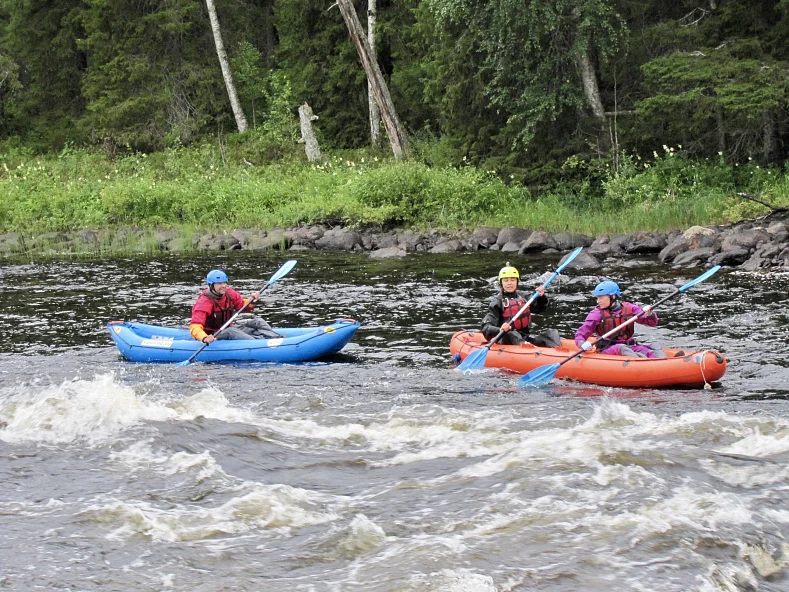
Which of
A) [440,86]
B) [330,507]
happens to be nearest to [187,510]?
[330,507]

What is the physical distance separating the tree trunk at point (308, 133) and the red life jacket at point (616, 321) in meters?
18.4

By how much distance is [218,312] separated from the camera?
10500 millimetres

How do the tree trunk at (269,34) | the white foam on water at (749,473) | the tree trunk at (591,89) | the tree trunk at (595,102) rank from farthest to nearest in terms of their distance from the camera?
the tree trunk at (269,34) → the tree trunk at (595,102) → the tree trunk at (591,89) → the white foam on water at (749,473)

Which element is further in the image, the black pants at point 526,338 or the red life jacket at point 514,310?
the red life jacket at point 514,310

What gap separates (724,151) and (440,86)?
6.42 metres

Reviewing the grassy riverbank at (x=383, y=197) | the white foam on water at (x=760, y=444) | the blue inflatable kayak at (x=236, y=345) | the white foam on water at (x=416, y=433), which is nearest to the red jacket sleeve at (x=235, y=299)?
the blue inflatable kayak at (x=236, y=345)

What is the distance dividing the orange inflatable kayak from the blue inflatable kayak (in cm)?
138

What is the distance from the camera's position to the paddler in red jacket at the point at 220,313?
10.2m

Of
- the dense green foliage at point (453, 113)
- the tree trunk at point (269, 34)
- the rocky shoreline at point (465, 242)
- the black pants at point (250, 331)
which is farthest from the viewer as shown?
the tree trunk at point (269, 34)

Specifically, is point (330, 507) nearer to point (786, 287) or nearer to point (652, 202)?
point (786, 287)

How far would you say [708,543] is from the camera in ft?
16.8

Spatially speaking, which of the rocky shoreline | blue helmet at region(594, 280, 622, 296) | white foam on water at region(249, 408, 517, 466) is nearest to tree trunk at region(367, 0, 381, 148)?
the rocky shoreline

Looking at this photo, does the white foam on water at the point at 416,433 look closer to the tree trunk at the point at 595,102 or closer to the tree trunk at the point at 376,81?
the tree trunk at the point at 595,102

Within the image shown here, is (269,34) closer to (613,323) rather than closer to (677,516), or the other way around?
(613,323)
